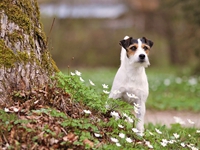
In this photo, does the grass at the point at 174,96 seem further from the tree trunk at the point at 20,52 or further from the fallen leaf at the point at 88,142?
the fallen leaf at the point at 88,142

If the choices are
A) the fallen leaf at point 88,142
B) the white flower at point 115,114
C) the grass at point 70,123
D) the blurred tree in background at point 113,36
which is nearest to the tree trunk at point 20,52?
the grass at point 70,123

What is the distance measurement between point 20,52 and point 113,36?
21.9m

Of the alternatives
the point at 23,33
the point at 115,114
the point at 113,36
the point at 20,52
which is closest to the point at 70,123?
the point at 115,114

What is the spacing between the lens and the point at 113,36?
26.4 metres

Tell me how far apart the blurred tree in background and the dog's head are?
1952 cm

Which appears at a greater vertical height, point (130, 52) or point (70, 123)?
point (130, 52)

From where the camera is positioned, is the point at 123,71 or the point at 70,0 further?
the point at 70,0

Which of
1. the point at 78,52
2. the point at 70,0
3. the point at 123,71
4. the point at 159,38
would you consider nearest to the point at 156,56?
the point at 159,38

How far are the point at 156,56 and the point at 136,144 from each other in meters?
23.6

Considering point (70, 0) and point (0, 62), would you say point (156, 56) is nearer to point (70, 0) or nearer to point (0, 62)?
point (70, 0)

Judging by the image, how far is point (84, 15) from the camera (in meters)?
27.6

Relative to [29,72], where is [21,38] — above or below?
above

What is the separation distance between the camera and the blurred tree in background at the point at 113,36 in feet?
85.9

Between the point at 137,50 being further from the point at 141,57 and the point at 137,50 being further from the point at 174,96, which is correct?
the point at 174,96
